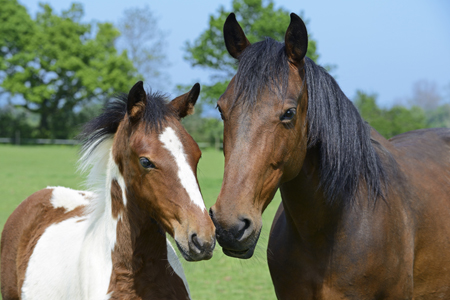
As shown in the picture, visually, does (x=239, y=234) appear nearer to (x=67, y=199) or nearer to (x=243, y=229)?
(x=243, y=229)

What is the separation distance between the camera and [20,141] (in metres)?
33.5

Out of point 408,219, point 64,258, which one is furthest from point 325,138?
point 64,258

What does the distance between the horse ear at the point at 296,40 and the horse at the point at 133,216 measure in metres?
0.75

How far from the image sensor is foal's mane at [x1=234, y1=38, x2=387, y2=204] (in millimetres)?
2166

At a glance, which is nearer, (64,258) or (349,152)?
(349,152)

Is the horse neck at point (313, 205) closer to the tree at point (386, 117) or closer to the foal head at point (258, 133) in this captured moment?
the foal head at point (258, 133)

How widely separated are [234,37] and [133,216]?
126 centimetres

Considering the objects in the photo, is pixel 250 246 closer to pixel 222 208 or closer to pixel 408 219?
pixel 222 208

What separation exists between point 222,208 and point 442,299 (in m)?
1.79

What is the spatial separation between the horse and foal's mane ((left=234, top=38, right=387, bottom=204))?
55 centimetres

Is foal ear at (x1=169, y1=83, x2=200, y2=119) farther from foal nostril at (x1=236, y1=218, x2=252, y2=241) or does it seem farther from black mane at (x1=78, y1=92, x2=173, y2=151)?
foal nostril at (x1=236, y1=218, x2=252, y2=241)

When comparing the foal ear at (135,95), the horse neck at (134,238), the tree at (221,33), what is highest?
the tree at (221,33)

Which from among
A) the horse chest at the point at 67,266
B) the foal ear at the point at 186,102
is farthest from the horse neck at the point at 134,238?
the foal ear at the point at 186,102

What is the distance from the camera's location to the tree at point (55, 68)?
3581 cm
